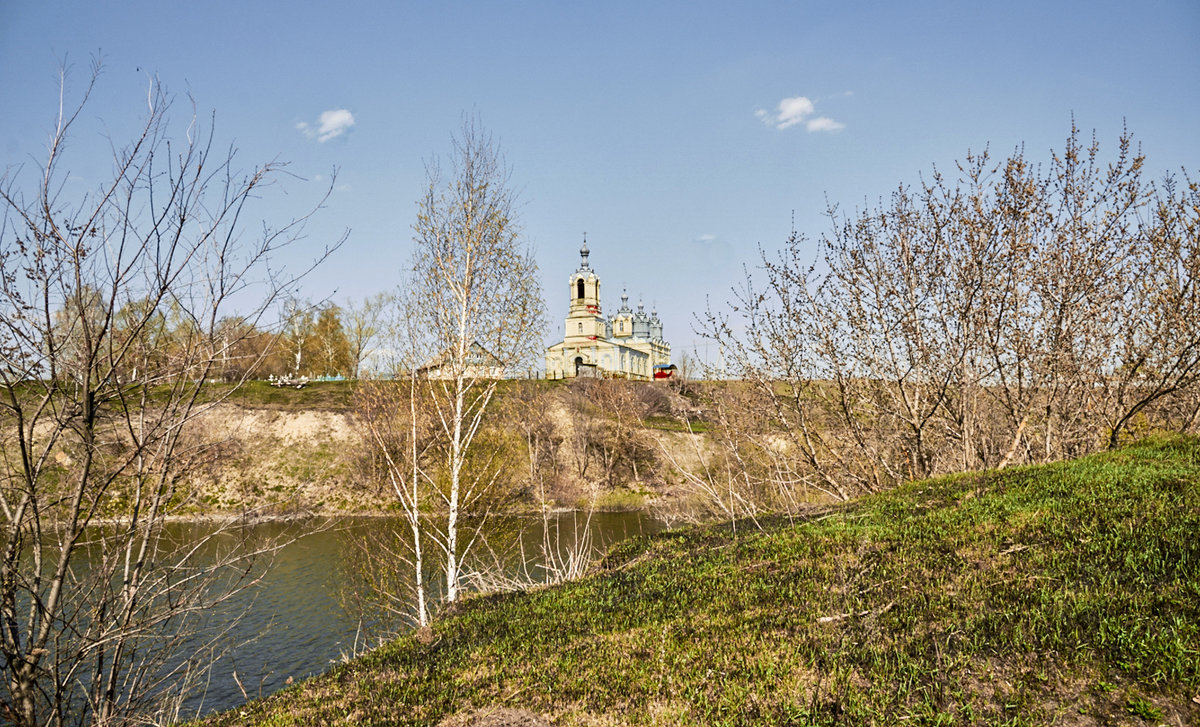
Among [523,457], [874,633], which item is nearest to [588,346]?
[523,457]

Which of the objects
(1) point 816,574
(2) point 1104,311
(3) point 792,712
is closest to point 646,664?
(3) point 792,712

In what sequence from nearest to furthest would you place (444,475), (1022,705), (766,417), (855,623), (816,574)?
(1022,705) → (855,623) → (816,574) → (766,417) → (444,475)

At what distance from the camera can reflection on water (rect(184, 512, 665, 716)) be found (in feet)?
39.8

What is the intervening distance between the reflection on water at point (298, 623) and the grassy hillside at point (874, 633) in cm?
275

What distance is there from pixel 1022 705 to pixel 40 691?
6129 millimetres

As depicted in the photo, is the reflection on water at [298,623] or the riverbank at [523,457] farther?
the riverbank at [523,457]

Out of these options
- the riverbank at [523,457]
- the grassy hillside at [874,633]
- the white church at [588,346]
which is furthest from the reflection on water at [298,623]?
the white church at [588,346]

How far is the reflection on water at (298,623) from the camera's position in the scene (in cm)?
1212

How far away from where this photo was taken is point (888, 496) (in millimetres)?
9945

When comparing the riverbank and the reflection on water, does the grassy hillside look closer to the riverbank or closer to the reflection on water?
the reflection on water

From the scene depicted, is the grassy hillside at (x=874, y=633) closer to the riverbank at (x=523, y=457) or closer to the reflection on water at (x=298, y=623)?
the reflection on water at (x=298, y=623)

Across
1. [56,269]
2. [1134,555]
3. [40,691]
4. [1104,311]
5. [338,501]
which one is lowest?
[338,501]

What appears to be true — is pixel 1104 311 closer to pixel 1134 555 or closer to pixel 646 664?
pixel 1134 555

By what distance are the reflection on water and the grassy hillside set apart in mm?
2749
